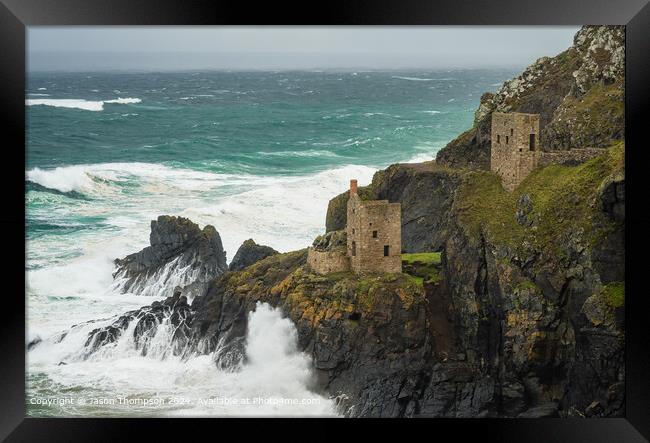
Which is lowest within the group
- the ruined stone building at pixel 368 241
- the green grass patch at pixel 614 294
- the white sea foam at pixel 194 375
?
the white sea foam at pixel 194 375

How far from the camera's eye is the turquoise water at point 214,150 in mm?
34906

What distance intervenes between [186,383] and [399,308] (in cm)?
506

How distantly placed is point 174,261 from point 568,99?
1011 centimetres

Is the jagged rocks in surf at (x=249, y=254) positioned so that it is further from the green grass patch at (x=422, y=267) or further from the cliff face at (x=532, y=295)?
the green grass patch at (x=422, y=267)

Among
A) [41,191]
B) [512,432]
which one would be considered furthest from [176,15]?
[512,432]

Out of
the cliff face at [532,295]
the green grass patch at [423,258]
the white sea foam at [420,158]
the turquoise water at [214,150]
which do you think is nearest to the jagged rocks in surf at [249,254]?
the turquoise water at [214,150]

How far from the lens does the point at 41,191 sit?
34469mm

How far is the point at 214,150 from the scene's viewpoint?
36531 mm

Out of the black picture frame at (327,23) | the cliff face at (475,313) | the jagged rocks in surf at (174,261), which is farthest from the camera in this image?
the jagged rocks in surf at (174,261)

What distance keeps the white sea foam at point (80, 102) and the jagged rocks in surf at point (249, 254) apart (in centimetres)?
433

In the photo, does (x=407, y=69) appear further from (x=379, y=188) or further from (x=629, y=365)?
(x=629, y=365)

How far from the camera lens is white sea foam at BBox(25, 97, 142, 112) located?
33938mm

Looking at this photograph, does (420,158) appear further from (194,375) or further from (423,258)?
(194,375)

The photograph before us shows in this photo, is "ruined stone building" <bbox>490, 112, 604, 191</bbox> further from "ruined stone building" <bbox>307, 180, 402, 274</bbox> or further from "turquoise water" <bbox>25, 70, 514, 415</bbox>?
"ruined stone building" <bbox>307, 180, 402, 274</bbox>
